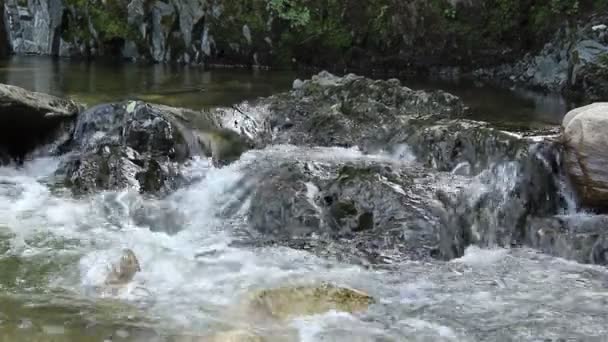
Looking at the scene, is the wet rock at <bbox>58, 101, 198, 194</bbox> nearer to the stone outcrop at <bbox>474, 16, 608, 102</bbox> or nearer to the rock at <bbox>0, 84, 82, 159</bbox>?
the rock at <bbox>0, 84, 82, 159</bbox>

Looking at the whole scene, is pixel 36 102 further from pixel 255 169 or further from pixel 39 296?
pixel 39 296

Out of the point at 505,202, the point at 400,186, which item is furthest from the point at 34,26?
the point at 505,202

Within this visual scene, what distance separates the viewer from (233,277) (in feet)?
17.7

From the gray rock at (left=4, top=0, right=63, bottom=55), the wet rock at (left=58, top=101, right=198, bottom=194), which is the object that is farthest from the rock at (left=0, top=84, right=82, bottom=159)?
the gray rock at (left=4, top=0, right=63, bottom=55)

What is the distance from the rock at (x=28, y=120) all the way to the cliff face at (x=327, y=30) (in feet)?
30.2

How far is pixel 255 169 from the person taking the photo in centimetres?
794

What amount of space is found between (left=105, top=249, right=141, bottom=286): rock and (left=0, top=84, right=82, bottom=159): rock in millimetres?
3837

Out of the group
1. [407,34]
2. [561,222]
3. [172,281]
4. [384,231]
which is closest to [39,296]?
[172,281]

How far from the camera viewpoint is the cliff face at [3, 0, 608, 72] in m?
16.2

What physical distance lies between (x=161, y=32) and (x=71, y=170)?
11371 millimetres

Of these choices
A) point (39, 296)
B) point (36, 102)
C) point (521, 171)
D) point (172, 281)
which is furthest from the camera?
point (36, 102)

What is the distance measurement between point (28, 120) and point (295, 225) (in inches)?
169

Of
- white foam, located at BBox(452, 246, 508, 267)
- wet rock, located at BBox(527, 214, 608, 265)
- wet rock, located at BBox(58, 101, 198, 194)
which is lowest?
white foam, located at BBox(452, 246, 508, 267)

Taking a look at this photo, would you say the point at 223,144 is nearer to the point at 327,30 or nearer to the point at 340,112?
the point at 340,112
